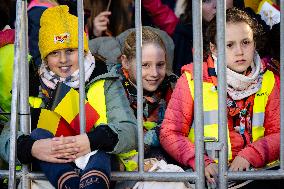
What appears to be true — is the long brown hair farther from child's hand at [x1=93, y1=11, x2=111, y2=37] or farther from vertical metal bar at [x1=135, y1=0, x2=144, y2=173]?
vertical metal bar at [x1=135, y1=0, x2=144, y2=173]

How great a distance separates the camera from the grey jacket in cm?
472

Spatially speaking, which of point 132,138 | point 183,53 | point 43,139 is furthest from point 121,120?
point 183,53

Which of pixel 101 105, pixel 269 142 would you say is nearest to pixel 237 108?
pixel 269 142

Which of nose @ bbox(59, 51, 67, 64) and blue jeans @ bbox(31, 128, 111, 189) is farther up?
nose @ bbox(59, 51, 67, 64)

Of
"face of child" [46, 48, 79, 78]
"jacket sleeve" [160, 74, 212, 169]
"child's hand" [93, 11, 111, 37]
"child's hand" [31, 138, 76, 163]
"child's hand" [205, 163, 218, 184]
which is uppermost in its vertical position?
"child's hand" [93, 11, 111, 37]

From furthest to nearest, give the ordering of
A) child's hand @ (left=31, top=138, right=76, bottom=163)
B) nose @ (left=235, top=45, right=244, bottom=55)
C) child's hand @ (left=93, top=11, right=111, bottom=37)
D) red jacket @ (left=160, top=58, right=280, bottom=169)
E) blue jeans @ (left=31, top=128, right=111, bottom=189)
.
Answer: child's hand @ (left=93, top=11, right=111, bottom=37), nose @ (left=235, top=45, right=244, bottom=55), red jacket @ (left=160, top=58, right=280, bottom=169), child's hand @ (left=31, top=138, right=76, bottom=163), blue jeans @ (left=31, top=128, right=111, bottom=189)

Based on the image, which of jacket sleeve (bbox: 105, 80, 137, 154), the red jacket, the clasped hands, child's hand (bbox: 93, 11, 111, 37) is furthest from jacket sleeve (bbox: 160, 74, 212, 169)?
child's hand (bbox: 93, 11, 111, 37)

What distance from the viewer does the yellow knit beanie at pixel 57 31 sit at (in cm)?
539

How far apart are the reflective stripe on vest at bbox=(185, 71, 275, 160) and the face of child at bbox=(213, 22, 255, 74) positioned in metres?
0.17

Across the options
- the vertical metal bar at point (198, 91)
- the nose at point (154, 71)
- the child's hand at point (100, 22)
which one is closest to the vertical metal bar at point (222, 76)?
the vertical metal bar at point (198, 91)

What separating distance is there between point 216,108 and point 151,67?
853 mm

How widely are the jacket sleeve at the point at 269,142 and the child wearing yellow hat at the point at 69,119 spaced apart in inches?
27.9

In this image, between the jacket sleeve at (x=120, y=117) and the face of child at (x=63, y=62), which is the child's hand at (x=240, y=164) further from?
the face of child at (x=63, y=62)

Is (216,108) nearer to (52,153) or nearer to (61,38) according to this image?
(52,153)
